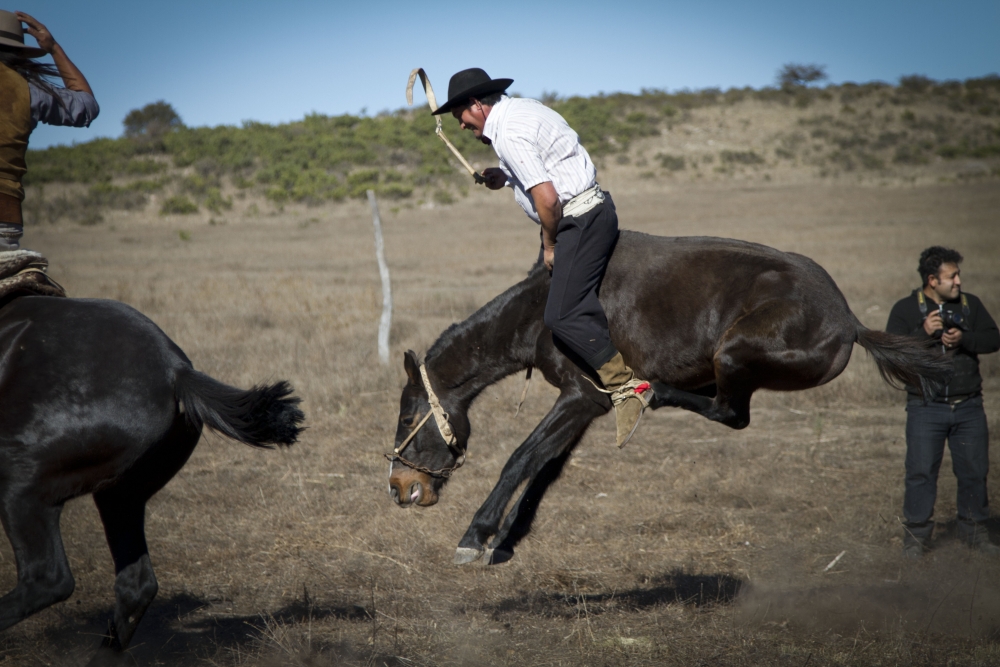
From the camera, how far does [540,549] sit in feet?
19.2

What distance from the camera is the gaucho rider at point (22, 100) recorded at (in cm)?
376

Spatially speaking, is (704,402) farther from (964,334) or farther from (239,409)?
(964,334)

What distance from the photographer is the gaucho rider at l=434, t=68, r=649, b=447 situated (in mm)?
4039

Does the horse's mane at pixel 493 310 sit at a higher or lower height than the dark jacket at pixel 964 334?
higher

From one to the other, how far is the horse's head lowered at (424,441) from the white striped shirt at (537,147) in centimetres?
133

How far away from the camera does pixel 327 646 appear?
4340 millimetres

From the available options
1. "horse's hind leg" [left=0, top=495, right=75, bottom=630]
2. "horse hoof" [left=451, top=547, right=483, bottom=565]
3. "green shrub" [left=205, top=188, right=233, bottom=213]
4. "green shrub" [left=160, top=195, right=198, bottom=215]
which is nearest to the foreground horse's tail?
"horse's hind leg" [left=0, top=495, right=75, bottom=630]

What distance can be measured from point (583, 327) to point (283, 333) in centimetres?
968

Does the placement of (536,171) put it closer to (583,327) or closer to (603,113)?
(583,327)

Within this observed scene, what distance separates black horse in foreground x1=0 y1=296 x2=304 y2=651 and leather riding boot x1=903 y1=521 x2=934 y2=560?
4510 mm

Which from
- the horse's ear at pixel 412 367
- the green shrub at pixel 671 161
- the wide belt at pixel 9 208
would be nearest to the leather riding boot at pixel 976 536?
the horse's ear at pixel 412 367

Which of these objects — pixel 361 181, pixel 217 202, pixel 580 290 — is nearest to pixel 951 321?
pixel 580 290

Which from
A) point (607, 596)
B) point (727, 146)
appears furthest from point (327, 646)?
point (727, 146)

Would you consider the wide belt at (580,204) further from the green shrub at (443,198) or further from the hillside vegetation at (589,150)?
the hillside vegetation at (589,150)
